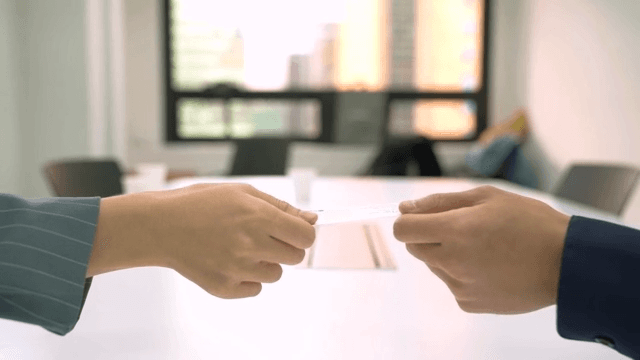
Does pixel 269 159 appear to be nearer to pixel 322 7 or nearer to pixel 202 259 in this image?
pixel 322 7

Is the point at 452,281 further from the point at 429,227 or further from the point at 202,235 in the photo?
the point at 202,235

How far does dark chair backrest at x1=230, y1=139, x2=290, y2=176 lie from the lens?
128 inches

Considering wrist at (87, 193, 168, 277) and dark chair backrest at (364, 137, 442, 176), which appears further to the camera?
dark chair backrest at (364, 137, 442, 176)

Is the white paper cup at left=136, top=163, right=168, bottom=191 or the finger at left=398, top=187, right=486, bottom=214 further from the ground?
the finger at left=398, top=187, right=486, bottom=214

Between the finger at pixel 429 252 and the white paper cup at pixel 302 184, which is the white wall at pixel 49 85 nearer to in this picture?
the white paper cup at pixel 302 184

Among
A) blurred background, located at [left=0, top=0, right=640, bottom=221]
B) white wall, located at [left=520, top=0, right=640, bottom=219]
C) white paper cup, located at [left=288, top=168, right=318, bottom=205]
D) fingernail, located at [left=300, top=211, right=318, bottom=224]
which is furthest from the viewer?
blurred background, located at [left=0, top=0, right=640, bottom=221]

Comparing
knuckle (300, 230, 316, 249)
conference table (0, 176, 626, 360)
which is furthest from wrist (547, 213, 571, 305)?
knuckle (300, 230, 316, 249)

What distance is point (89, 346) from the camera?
56 cm

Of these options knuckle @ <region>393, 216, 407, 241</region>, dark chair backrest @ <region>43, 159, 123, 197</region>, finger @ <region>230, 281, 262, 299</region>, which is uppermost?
knuckle @ <region>393, 216, 407, 241</region>

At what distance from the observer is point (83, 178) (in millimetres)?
1896

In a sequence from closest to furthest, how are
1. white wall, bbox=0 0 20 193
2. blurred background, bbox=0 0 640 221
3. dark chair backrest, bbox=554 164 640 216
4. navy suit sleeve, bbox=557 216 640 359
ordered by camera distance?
navy suit sleeve, bbox=557 216 640 359, dark chair backrest, bbox=554 164 640 216, white wall, bbox=0 0 20 193, blurred background, bbox=0 0 640 221

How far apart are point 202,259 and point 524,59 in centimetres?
447

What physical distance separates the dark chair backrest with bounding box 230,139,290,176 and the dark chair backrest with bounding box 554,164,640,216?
179cm

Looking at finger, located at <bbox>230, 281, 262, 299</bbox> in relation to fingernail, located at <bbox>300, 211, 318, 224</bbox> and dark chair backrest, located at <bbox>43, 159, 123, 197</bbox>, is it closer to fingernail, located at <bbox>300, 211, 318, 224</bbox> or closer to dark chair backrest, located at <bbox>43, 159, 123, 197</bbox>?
fingernail, located at <bbox>300, 211, 318, 224</bbox>
